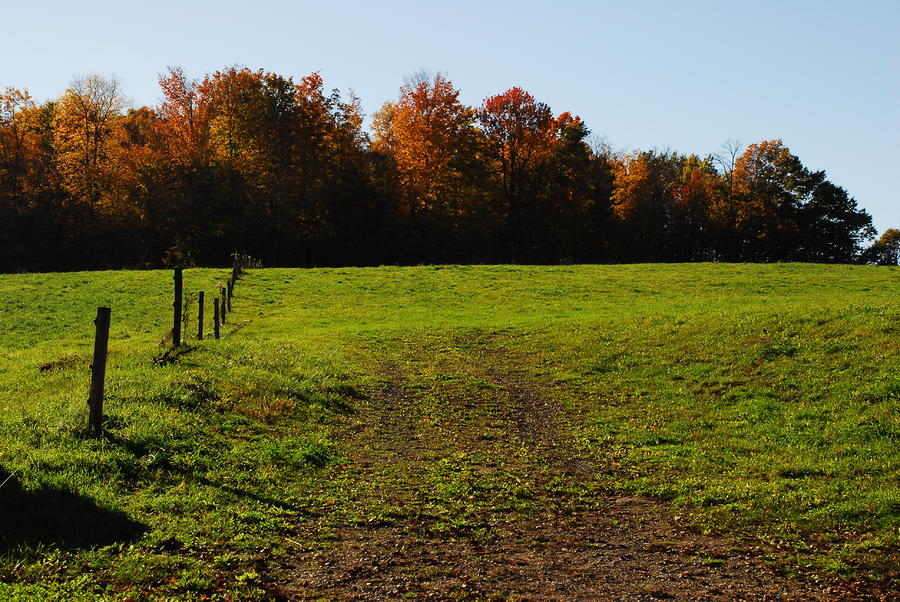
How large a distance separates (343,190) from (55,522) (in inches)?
2228

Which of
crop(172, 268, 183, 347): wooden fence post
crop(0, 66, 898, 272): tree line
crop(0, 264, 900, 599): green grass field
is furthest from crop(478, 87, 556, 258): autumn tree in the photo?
crop(172, 268, 183, 347): wooden fence post

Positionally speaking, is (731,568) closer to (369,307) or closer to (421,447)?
(421,447)

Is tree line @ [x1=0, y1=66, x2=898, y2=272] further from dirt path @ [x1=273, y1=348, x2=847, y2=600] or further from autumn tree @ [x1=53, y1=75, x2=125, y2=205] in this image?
dirt path @ [x1=273, y1=348, x2=847, y2=600]

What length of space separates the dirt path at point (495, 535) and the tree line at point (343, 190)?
48044 mm

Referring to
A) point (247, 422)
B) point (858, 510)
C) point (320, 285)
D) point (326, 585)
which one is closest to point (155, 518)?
point (326, 585)

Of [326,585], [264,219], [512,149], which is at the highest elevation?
[512,149]

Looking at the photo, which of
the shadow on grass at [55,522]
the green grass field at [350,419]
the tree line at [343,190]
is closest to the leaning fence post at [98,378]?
the green grass field at [350,419]

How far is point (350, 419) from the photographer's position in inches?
551

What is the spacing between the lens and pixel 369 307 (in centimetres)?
3512

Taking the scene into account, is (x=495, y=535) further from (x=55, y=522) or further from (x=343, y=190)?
(x=343, y=190)

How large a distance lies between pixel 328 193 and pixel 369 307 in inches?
1119

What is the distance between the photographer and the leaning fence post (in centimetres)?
1031

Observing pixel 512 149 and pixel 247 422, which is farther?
pixel 512 149

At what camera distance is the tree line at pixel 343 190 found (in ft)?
191
